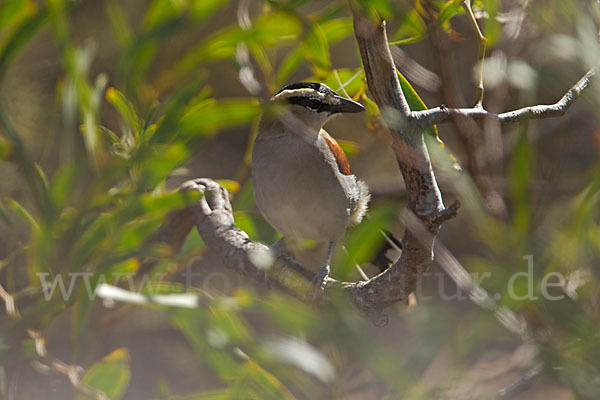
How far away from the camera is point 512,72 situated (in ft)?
3.27

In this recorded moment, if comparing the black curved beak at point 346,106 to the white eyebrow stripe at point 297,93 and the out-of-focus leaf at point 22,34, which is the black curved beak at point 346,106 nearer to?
the white eyebrow stripe at point 297,93

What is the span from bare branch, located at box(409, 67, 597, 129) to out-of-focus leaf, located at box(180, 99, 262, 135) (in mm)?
235

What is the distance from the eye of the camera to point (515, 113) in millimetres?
978

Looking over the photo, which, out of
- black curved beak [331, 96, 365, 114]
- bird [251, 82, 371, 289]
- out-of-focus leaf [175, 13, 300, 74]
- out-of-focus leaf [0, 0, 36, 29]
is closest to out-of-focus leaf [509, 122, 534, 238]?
out-of-focus leaf [175, 13, 300, 74]

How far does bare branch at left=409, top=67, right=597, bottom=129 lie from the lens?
0.96 meters

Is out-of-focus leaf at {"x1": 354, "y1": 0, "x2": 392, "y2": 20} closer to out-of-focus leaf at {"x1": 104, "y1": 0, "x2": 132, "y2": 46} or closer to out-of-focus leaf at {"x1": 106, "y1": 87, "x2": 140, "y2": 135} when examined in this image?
out-of-focus leaf at {"x1": 104, "y1": 0, "x2": 132, "y2": 46}

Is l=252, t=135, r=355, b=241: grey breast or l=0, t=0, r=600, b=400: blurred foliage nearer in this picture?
l=0, t=0, r=600, b=400: blurred foliage

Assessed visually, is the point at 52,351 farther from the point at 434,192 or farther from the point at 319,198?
the point at 434,192

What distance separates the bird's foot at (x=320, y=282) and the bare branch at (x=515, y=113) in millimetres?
504

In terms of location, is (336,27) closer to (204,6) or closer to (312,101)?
(312,101)

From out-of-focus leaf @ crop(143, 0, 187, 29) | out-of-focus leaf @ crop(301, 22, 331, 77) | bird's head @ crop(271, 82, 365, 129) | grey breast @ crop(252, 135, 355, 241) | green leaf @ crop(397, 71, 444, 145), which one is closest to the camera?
out-of-focus leaf @ crop(301, 22, 331, 77)

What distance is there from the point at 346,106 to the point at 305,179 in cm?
26

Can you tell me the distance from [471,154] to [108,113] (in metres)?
2.02

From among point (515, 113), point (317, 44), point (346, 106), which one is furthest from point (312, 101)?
→ point (515, 113)
